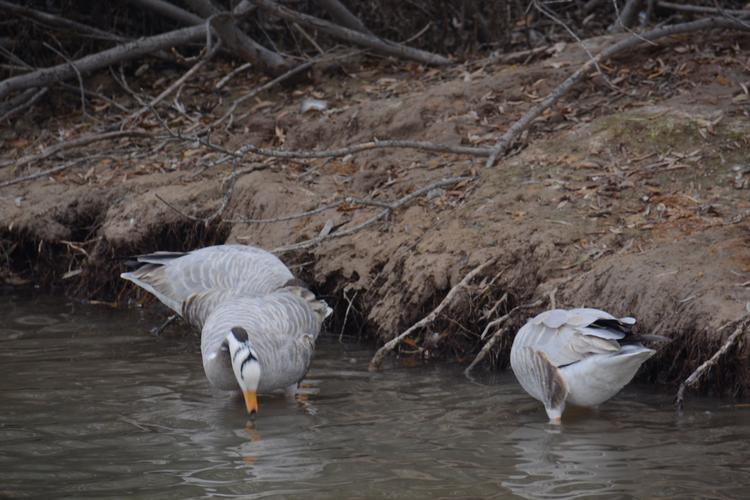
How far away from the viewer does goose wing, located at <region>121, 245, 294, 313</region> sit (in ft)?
27.0

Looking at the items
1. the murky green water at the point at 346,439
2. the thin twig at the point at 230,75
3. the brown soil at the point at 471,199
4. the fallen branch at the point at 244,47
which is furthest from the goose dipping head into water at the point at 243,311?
the thin twig at the point at 230,75

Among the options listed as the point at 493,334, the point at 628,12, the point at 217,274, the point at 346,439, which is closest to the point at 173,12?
the point at 628,12

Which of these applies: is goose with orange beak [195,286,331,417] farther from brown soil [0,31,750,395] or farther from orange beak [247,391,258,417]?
brown soil [0,31,750,395]

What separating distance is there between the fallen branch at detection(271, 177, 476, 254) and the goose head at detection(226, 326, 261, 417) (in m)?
2.21

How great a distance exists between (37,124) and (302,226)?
5.49 meters

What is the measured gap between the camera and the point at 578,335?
635 cm

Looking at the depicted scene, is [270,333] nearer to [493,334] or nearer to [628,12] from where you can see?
[493,334]

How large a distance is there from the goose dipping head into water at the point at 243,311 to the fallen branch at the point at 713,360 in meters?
2.50

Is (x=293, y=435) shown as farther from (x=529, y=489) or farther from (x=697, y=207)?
(x=697, y=207)

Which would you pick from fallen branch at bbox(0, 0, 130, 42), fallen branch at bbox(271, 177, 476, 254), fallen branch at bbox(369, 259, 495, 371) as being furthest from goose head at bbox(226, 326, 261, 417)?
fallen branch at bbox(0, 0, 130, 42)

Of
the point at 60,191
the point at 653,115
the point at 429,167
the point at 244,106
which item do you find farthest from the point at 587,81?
the point at 60,191

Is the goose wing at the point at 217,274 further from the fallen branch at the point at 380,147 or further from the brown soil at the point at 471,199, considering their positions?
the fallen branch at the point at 380,147

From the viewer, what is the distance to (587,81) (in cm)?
1059

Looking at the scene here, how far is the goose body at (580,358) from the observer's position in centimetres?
625
